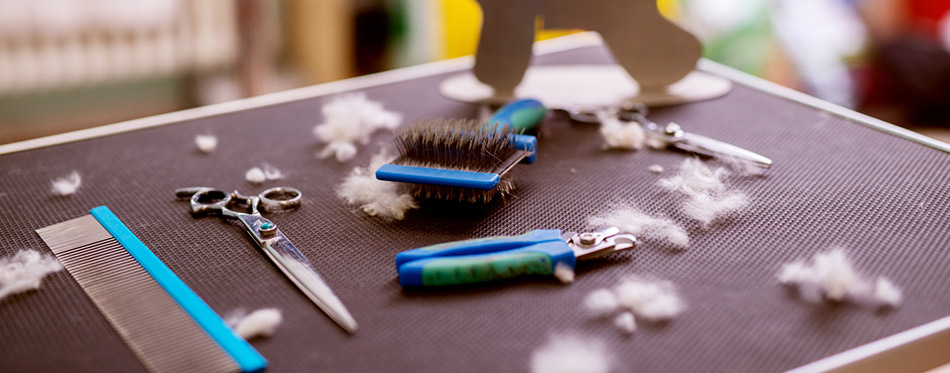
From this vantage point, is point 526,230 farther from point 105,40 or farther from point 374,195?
point 105,40

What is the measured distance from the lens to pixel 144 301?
0.75 meters

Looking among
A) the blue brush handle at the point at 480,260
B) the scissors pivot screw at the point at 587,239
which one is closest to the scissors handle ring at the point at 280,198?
the blue brush handle at the point at 480,260

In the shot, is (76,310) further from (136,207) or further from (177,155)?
(177,155)

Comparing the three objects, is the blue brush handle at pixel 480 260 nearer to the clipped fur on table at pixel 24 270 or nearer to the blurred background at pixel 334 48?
the clipped fur on table at pixel 24 270

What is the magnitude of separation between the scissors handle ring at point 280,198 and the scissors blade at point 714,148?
55 cm

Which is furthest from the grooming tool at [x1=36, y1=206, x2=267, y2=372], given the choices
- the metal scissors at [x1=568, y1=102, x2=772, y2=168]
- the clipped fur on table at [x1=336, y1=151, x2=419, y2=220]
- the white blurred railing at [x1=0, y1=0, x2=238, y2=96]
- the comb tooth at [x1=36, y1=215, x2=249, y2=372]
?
the white blurred railing at [x1=0, y1=0, x2=238, y2=96]

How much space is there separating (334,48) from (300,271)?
1.98 m

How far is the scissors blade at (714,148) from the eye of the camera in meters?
1.05

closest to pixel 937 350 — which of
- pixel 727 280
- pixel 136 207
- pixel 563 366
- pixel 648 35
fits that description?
pixel 727 280

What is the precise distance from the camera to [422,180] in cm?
91

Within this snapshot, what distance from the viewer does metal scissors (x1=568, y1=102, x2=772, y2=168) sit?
1066 mm

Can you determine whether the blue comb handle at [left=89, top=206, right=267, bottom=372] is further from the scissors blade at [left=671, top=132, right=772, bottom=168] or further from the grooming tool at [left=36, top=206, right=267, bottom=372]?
the scissors blade at [left=671, top=132, right=772, bottom=168]

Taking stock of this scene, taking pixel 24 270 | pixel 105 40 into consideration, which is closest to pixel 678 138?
pixel 24 270

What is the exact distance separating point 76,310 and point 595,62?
43.2 inches
